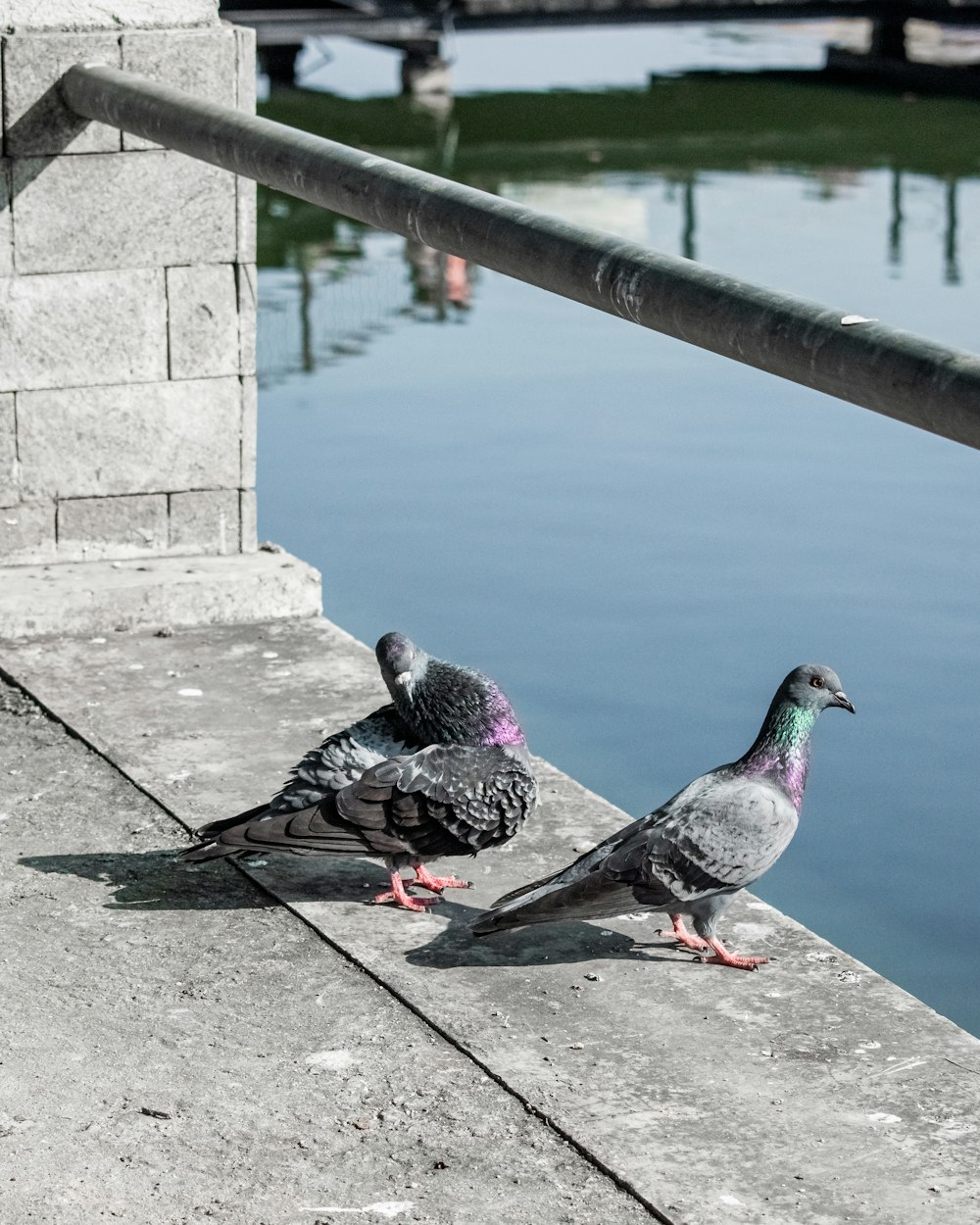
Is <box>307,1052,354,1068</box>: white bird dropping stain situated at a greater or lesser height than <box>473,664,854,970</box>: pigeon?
lesser

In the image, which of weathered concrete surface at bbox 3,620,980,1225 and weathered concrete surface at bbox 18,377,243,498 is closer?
weathered concrete surface at bbox 3,620,980,1225

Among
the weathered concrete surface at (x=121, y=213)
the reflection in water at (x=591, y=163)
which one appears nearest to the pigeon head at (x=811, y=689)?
the weathered concrete surface at (x=121, y=213)

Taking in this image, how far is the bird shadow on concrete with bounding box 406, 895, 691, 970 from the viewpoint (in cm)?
361

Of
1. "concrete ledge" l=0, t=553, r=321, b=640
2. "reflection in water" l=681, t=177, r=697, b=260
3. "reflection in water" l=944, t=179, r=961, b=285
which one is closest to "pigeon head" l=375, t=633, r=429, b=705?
"concrete ledge" l=0, t=553, r=321, b=640

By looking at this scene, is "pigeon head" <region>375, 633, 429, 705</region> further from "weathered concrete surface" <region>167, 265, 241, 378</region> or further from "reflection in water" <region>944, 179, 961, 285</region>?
"reflection in water" <region>944, 179, 961, 285</region>

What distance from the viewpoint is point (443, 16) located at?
23328 millimetres

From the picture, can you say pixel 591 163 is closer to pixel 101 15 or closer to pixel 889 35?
pixel 889 35

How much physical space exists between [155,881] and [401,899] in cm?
54

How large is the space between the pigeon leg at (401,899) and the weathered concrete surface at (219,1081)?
0.70 feet

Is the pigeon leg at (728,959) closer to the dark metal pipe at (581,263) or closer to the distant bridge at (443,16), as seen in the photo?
the dark metal pipe at (581,263)

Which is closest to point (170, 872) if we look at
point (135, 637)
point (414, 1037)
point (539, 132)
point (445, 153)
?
point (414, 1037)

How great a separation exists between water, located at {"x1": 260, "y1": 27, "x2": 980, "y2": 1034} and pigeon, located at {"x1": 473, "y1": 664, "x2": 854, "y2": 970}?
1.49 m

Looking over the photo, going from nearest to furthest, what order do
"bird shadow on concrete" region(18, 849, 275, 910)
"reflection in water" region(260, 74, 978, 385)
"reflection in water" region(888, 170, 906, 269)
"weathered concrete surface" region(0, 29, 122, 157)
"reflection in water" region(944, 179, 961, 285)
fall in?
"bird shadow on concrete" region(18, 849, 275, 910) < "weathered concrete surface" region(0, 29, 122, 157) < "reflection in water" region(260, 74, 978, 385) < "reflection in water" region(944, 179, 961, 285) < "reflection in water" region(888, 170, 906, 269)

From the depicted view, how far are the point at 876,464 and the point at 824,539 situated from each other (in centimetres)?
137
